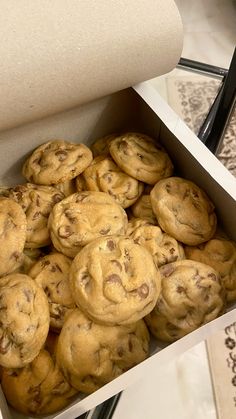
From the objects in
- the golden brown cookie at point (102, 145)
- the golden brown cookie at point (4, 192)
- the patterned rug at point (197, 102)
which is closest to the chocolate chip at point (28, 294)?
the golden brown cookie at point (4, 192)

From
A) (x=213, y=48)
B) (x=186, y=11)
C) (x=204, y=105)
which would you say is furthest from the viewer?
(x=186, y=11)

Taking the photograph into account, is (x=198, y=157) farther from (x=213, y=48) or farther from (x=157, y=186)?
(x=213, y=48)

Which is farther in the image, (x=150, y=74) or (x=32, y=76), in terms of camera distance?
(x=150, y=74)

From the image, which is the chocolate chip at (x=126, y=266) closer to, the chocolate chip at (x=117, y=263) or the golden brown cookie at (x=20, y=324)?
the chocolate chip at (x=117, y=263)

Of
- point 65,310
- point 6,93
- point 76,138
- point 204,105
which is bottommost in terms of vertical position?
point 204,105

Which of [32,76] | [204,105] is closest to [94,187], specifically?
[32,76]

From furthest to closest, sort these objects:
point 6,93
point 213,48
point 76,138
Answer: point 213,48 < point 76,138 < point 6,93

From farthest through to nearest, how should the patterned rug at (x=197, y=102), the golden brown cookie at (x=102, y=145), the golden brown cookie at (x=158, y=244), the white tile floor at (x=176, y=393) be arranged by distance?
1. the patterned rug at (x=197, y=102)
2. the white tile floor at (x=176, y=393)
3. the golden brown cookie at (x=102, y=145)
4. the golden brown cookie at (x=158, y=244)
